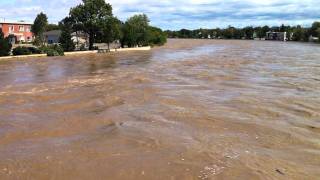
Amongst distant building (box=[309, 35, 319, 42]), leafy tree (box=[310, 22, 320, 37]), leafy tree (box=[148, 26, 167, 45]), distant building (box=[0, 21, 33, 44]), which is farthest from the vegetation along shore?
leafy tree (box=[310, 22, 320, 37])

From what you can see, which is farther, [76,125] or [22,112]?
[22,112]

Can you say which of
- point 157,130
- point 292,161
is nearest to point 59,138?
point 157,130

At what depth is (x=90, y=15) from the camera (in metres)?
66.4

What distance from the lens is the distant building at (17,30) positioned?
80688 millimetres

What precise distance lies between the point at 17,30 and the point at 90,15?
24193mm

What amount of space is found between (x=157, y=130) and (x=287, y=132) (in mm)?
3245

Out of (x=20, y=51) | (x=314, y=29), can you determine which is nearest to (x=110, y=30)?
(x=20, y=51)

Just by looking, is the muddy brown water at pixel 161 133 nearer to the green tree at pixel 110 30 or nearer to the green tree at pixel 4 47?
the green tree at pixel 4 47

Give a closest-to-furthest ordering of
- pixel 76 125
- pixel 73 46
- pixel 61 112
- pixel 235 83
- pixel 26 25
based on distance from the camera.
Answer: pixel 76 125, pixel 61 112, pixel 235 83, pixel 73 46, pixel 26 25

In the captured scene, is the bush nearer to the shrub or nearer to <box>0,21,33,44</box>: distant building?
the shrub

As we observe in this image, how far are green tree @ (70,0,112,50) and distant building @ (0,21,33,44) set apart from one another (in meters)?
18.1

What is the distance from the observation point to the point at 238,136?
11312 millimetres

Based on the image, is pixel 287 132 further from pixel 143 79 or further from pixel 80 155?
pixel 143 79

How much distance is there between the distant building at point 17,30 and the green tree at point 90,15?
18062 mm
